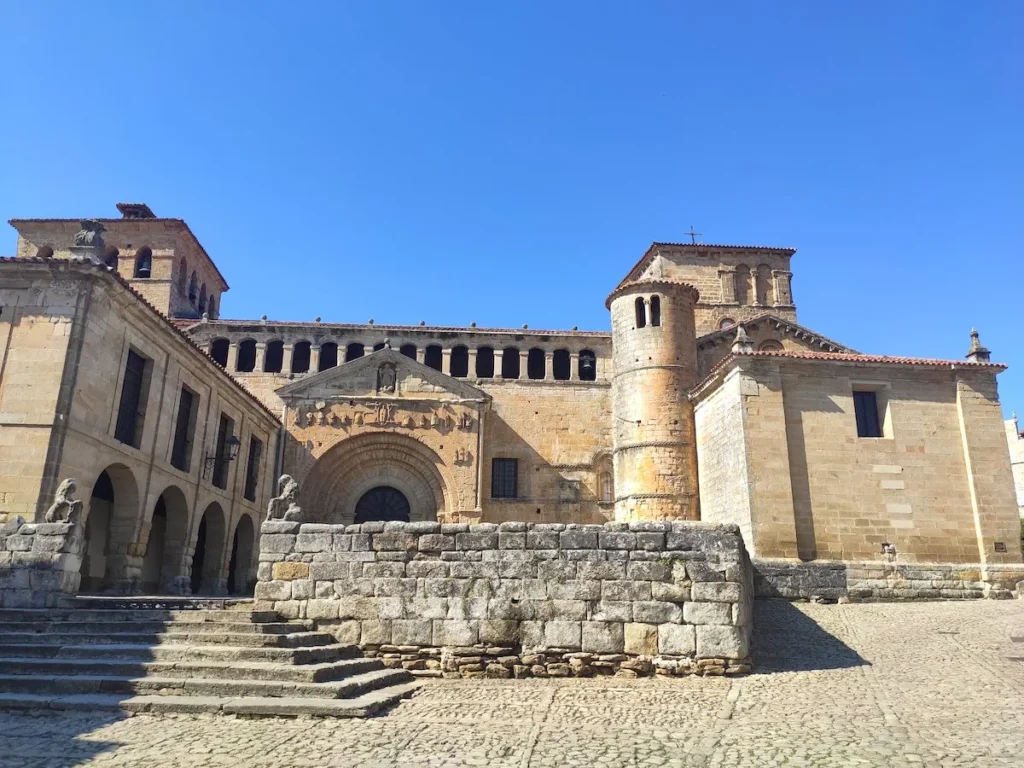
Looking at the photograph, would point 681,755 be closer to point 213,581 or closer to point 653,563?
point 653,563

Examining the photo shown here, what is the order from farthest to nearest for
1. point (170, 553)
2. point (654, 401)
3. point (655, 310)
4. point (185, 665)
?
point (655, 310)
point (654, 401)
point (170, 553)
point (185, 665)

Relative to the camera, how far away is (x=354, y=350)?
29016 mm

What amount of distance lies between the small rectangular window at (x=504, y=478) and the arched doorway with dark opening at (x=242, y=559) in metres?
8.60

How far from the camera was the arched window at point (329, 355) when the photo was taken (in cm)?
2889

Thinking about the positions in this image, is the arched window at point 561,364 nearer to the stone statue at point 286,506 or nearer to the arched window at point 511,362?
the arched window at point 511,362

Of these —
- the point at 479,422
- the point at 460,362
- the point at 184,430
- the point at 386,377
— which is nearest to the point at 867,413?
the point at 479,422

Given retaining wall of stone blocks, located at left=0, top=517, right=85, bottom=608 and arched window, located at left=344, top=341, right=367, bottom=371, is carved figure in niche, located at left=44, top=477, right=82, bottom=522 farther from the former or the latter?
arched window, located at left=344, top=341, right=367, bottom=371

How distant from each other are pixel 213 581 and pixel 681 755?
1733 centimetres

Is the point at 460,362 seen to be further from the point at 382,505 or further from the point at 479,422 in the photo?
the point at 382,505

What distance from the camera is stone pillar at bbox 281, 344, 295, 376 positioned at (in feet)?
93.2

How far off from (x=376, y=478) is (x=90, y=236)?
1352cm

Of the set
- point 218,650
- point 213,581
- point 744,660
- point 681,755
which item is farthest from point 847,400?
point 213,581

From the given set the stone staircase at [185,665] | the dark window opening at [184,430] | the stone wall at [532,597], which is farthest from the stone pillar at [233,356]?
the stone wall at [532,597]

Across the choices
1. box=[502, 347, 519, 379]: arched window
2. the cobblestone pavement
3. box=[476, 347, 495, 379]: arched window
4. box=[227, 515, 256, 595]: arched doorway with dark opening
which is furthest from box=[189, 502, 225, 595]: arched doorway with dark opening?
the cobblestone pavement
